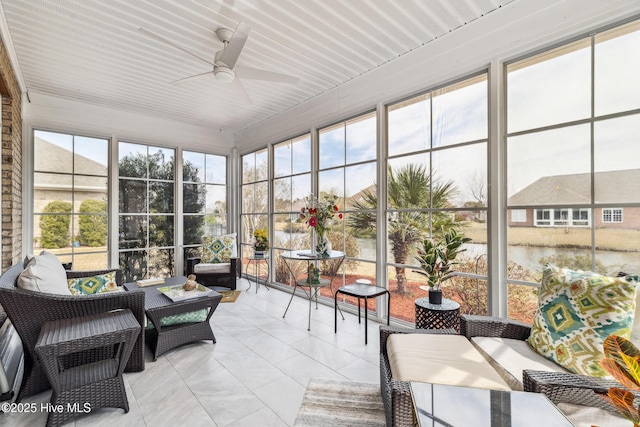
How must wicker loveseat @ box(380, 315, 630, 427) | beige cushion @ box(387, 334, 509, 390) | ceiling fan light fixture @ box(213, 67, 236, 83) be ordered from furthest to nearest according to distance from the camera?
ceiling fan light fixture @ box(213, 67, 236, 83), beige cushion @ box(387, 334, 509, 390), wicker loveseat @ box(380, 315, 630, 427)

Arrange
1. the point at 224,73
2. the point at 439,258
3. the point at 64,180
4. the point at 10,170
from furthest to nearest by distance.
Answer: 1. the point at 64,180
2. the point at 10,170
3. the point at 224,73
4. the point at 439,258

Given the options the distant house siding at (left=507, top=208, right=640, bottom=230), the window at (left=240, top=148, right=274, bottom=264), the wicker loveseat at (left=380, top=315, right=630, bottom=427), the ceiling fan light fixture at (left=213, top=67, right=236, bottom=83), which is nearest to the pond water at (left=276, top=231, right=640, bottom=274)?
the distant house siding at (left=507, top=208, right=640, bottom=230)

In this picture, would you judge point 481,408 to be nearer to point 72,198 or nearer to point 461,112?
point 461,112

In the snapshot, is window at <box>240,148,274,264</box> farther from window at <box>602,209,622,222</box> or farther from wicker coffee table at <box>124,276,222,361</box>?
window at <box>602,209,622,222</box>

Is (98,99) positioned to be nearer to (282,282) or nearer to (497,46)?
(282,282)

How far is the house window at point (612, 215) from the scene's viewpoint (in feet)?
6.63

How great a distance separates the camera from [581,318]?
1.52 m

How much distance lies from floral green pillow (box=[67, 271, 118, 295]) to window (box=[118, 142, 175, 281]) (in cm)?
219

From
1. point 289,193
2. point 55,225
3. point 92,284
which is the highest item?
point 289,193

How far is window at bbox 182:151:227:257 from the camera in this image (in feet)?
17.8

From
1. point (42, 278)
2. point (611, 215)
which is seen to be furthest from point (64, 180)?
point (611, 215)

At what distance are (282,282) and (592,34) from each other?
454 centimetres

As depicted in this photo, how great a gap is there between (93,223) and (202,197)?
1.71m

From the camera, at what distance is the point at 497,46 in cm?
249
